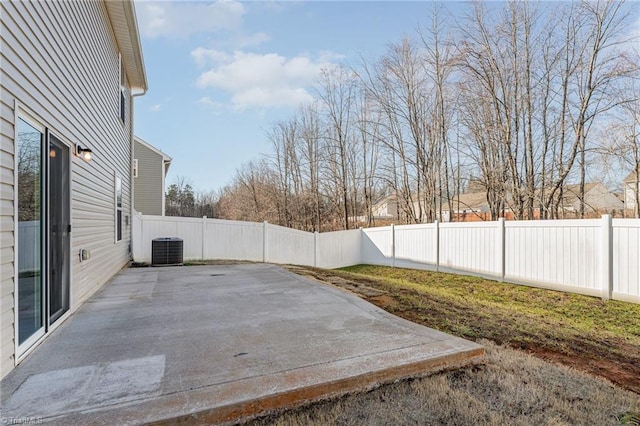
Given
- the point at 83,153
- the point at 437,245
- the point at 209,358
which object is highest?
the point at 83,153

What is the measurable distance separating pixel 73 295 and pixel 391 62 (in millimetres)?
11882

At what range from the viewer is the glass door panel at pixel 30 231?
8.34 ft

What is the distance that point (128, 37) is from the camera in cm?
645

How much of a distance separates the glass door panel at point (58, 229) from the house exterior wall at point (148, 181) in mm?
11128

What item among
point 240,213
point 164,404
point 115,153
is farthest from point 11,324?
point 240,213

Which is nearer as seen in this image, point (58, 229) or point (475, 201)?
point (58, 229)

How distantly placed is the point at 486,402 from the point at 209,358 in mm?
1929

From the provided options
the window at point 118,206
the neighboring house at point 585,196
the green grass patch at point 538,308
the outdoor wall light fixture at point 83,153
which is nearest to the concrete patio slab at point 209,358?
the green grass patch at point 538,308

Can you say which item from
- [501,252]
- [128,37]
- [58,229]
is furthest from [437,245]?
[128,37]

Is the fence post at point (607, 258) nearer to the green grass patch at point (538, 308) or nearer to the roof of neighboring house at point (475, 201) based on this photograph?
the green grass patch at point (538, 308)

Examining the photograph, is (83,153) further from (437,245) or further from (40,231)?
(437,245)

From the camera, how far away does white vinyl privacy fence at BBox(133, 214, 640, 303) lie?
521cm

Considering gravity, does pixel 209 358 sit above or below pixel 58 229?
below

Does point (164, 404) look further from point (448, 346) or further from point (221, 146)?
point (221, 146)
